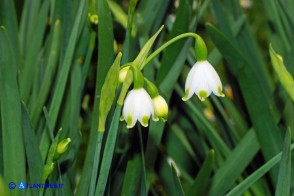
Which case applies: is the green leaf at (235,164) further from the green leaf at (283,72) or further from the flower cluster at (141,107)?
the flower cluster at (141,107)

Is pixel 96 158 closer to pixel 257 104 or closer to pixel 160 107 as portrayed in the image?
pixel 160 107

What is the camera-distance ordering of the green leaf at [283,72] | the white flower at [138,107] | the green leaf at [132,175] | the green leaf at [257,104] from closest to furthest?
the white flower at [138,107] < the green leaf at [283,72] < the green leaf at [132,175] < the green leaf at [257,104]

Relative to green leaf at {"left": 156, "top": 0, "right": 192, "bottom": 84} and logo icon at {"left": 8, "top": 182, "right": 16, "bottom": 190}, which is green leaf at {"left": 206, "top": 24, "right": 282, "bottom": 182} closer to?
green leaf at {"left": 156, "top": 0, "right": 192, "bottom": 84}

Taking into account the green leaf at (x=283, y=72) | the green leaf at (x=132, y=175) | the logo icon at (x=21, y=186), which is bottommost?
the green leaf at (x=132, y=175)

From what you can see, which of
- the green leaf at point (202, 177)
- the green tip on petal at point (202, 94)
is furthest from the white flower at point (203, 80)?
the green leaf at point (202, 177)

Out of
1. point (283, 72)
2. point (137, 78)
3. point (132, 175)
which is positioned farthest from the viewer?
point (132, 175)

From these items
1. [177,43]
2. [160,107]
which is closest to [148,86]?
[160,107]

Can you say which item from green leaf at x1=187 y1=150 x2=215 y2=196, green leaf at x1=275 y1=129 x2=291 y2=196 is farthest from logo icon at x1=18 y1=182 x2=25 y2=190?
green leaf at x1=275 y1=129 x2=291 y2=196

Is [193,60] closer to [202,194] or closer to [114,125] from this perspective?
[202,194]
